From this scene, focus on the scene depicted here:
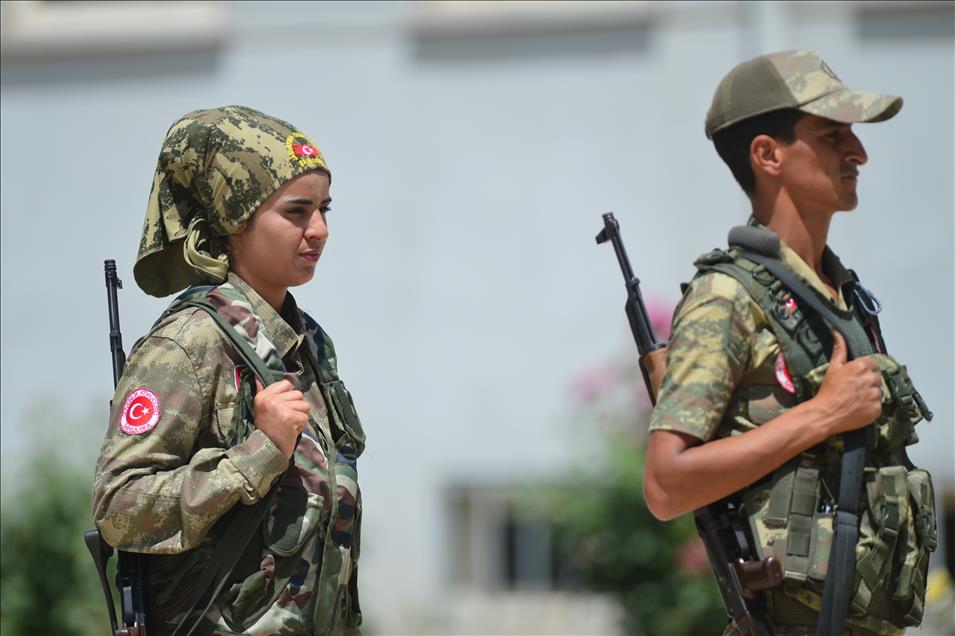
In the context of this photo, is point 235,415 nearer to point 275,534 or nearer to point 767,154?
point 275,534

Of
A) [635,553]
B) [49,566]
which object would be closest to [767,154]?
[635,553]

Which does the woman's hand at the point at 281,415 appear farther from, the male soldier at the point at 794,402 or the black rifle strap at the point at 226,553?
the male soldier at the point at 794,402

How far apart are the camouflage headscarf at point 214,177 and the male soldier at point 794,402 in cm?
88

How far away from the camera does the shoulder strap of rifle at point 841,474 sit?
8.29ft

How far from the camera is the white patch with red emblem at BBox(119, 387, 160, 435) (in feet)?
8.19

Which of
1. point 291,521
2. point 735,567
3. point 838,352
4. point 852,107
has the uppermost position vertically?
point 852,107

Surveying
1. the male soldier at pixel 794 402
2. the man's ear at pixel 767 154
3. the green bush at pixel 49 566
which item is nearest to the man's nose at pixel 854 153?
the male soldier at pixel 794 402

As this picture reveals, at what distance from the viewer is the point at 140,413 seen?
2.50 metres

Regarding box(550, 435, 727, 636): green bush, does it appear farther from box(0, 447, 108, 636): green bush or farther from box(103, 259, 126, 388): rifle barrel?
box(103, 259, 126, 388): rifle barrel

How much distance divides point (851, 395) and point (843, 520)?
0.24 m

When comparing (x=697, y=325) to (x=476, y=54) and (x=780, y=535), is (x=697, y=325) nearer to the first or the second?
(x=780, y=535)

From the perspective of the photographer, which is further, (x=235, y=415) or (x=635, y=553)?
(x=635, y=553)

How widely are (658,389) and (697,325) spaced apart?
1.09ft

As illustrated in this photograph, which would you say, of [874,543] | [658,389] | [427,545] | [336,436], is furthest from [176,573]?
[427,545]
